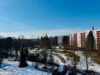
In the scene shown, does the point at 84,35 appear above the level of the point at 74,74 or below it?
above

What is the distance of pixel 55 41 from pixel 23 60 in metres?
97.9

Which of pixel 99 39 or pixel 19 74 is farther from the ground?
pixel 99 39

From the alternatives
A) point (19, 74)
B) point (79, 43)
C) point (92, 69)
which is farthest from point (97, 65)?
point (79, 43)

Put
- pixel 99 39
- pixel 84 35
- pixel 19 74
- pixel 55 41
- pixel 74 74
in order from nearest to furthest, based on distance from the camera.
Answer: pixel 19 74 → pixel 74 74 → pixel 99 39 → pixel 84 35 → pixel 55 41

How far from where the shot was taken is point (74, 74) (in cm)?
3919

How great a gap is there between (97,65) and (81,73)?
10.4 meters

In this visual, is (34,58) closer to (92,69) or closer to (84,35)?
(92,69)

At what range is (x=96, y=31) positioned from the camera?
8388 cm

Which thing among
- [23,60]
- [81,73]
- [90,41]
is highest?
[90,41]

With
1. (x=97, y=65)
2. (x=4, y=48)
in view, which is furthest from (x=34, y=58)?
(x=4, y=48)

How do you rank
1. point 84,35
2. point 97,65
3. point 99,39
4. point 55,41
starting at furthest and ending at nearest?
point 55,41
point 84,35
point 99,39
point 97,65

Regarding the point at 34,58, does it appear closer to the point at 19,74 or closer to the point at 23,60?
the point at 23,60

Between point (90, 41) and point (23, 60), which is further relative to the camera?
point (90, 41)

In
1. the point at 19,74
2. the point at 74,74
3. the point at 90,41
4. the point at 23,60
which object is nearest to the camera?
the point at 19,74
